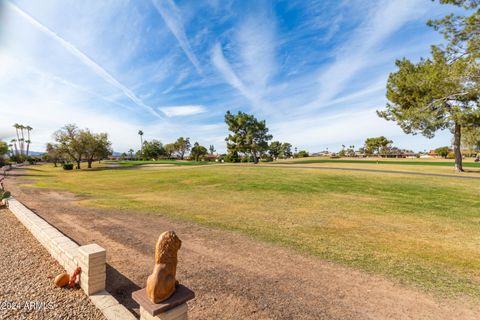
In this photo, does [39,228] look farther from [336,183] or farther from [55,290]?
[336,183]

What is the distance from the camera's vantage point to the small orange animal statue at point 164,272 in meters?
2.62

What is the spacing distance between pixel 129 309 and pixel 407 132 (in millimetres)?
32334

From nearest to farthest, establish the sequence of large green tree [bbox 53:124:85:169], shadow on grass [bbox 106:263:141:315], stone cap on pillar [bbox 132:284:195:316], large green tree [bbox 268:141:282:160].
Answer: stone cap on pillar [bbox 132:284:195:316] < shadow on grass [bbox 106:263:141:315] < large green tree [bbox 53:124:85:169] < large green tree [bbox 268:141:282:160]

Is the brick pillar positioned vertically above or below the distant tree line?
below

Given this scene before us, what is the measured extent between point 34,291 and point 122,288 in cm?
169

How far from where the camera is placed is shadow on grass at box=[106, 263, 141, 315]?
3.91m

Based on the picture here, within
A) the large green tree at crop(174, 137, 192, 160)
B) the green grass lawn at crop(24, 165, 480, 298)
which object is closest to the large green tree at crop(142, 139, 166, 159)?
the large green tree at crop(174, 137, 192, 160)

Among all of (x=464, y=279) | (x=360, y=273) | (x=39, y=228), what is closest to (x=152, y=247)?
(x=39, y=228)

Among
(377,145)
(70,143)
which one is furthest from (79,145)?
(377,145)

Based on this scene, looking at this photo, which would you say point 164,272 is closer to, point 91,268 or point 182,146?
point 91,268

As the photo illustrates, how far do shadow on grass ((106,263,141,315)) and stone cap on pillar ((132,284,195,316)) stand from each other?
4.69 ft

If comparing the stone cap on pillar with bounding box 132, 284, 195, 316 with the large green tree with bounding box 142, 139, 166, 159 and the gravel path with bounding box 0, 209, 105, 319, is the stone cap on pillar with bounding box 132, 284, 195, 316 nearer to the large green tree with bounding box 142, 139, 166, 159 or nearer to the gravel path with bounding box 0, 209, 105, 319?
the gravel path with bounding box 0, 209, 105, 319

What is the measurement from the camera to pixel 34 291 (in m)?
4.16

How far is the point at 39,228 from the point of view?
651 centimetres
